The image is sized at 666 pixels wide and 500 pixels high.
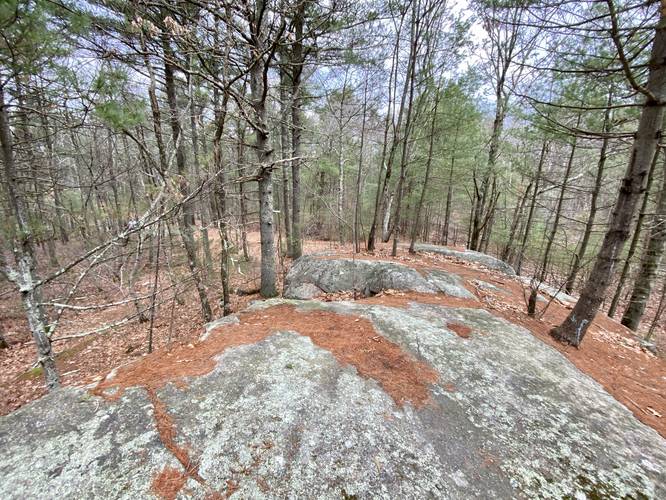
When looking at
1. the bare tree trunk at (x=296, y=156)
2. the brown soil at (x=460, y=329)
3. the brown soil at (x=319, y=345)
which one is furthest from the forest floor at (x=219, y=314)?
the bare tree trunk at (x=296, y=156)

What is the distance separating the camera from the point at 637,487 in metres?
1.53

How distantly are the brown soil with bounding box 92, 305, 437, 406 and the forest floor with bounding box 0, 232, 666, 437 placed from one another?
0.29 m

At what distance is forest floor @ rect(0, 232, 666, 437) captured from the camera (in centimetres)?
282

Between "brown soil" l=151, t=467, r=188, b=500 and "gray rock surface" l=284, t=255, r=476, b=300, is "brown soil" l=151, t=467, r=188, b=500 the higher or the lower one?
the higher one

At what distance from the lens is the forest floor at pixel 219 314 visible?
282 centimetres

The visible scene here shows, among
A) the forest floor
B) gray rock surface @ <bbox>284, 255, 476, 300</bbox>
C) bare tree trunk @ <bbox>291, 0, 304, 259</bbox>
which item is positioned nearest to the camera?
the forest floor

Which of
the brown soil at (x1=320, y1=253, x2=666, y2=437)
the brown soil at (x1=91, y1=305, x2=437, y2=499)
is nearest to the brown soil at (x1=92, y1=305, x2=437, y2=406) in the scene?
the brown soil at (x1=91, y1=305, x2=437, y2=499)

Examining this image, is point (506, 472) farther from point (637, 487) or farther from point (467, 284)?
point (467, 284)

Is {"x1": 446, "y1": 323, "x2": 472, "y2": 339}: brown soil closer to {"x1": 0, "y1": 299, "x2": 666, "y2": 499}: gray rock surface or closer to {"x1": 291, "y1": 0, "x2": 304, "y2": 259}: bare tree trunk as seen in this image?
{"x1": 0, "y1": 299, "x2": 666, "y2": 499}: gray rock surface

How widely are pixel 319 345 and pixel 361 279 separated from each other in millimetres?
3375

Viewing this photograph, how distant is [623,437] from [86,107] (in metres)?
5.37

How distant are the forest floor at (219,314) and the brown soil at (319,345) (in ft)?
0.95

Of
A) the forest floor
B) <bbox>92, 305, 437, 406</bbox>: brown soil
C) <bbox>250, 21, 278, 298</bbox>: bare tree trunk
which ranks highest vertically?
<bbox>250, 21, 278, 298</bbox>: bare tree trunk

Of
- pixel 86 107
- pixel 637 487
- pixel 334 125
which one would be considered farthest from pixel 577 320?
pixel 334 125
